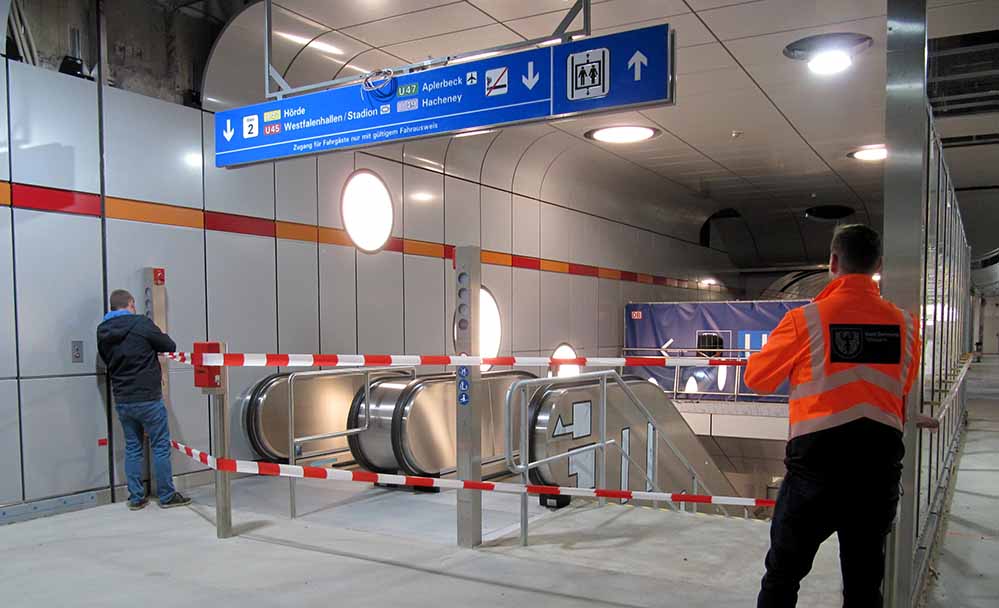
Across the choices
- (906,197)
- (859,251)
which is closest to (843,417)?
(859,251)

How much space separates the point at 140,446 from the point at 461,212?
563cm

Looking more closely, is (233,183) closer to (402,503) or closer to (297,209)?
(297,209)

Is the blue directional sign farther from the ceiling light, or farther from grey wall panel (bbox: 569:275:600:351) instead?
grey wall panel (bbox: 569:275:600:351)

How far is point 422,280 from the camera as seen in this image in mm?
9477

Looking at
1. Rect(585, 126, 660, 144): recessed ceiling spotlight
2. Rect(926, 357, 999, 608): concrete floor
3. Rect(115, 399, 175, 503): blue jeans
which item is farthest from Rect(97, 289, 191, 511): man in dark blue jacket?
Rect(585, 126, 660, 144): recessed ceiling spotlight

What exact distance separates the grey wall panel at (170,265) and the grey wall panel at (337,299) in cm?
150

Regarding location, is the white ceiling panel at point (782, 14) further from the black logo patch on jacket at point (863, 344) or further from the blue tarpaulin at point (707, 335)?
the blue tarpaulin at point (707, 335)

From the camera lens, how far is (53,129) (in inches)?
221

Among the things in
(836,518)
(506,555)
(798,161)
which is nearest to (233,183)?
(506,555)

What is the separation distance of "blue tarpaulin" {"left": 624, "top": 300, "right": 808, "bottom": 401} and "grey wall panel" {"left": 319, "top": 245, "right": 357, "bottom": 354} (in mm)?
5910

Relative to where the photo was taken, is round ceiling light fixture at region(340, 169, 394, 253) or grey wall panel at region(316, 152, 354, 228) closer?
grey wall panel at region(316, 152, 354, 228)

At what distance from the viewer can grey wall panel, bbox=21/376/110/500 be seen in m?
5.40

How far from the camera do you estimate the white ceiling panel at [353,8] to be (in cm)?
626

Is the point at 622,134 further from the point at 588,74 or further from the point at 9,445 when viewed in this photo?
the point at 9,445
